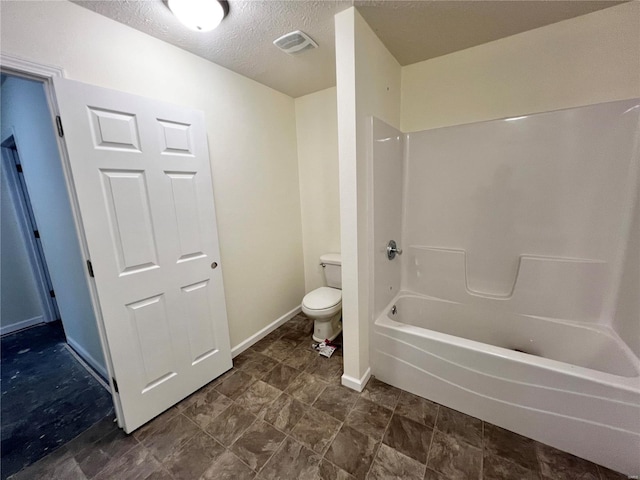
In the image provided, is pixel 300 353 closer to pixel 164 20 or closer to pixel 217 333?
pixel 217 333

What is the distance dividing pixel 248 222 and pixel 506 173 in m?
2.03

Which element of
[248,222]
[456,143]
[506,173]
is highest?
[456,143]

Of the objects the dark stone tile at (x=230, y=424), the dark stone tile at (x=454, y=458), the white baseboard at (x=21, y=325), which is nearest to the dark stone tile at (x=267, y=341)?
the dark stone tile at (x=230, y=424)

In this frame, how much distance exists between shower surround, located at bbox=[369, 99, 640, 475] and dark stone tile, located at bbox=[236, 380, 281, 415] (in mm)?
762

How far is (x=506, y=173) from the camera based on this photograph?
5.74 feet

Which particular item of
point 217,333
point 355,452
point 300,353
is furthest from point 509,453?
point 217,333

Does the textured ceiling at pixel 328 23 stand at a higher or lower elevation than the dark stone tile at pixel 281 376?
higher

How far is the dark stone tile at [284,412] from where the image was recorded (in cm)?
146

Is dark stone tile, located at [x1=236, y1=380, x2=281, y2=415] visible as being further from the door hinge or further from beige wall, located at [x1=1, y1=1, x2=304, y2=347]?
the door hinge

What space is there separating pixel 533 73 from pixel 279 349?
9.11 feet

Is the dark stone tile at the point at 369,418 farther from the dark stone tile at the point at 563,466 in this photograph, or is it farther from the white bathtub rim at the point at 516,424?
the dark stone tile at the point at 563,466

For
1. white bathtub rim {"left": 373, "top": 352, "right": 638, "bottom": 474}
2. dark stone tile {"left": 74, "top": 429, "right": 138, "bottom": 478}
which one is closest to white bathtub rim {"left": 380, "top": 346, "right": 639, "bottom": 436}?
white bathtub rim {"left": 373, "top": 352, "right": 638, "bottom": 474}

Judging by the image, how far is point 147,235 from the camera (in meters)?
1.42

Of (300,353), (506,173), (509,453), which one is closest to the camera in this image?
(509,453)
